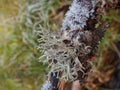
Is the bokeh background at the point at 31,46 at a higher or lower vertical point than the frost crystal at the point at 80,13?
higher

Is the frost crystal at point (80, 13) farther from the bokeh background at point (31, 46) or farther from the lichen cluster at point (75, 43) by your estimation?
the bokeh background at point (31, 46)

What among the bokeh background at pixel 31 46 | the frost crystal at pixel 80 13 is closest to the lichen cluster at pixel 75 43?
the frost crystal at pixel 80 13

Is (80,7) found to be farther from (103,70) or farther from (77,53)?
(103,70)

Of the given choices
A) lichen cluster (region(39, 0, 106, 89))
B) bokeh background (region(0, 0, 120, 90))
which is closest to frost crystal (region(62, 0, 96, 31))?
lichen cluster (region(39, 0, 106, 89))

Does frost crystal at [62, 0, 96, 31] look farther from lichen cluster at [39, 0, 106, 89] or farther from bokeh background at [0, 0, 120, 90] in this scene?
bokeh background at [0, 0, 120, 90]

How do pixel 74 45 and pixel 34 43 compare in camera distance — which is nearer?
pixel 74 45

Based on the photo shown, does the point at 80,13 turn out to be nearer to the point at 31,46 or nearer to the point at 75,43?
the point at 75,43

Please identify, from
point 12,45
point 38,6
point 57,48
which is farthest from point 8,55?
point 57,48
